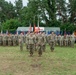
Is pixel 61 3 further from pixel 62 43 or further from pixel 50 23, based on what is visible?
pixel 62 43

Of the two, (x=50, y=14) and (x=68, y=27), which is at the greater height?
(x=50, y=14)

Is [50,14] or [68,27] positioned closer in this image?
[68,27]

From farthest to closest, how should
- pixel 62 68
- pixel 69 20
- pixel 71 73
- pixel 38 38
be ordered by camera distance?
pixel 69 20, pixel 38 38, pixel 62 68, pixel 71 73

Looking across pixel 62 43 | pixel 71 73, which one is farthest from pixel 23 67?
pixel 62 43

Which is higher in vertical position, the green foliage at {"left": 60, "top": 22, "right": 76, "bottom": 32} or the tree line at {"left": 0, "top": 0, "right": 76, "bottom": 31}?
the tree line at {"left": 0, "top": 0, "right": 76, "bottom": 31}

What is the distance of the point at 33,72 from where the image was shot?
13664 mm

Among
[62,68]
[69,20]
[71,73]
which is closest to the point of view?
[71,73]

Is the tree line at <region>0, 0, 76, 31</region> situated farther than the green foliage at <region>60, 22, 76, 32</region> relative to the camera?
Yes

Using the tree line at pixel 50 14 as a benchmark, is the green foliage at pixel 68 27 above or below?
below

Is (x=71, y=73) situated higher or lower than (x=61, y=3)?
lower

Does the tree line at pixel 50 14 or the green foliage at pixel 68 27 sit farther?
the tree line at pixel 50 14

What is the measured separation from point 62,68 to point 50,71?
3.74 ft

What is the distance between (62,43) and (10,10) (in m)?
62.5

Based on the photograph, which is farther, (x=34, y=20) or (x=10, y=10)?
(x=10, y=10)
